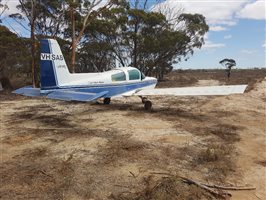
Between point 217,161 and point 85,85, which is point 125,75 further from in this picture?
point 217,161

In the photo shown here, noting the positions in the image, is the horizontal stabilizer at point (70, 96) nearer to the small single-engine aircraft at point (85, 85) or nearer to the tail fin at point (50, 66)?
the small single-engine aircraft at point (85, 85)

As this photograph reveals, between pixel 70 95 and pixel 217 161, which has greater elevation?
pixel 70 95

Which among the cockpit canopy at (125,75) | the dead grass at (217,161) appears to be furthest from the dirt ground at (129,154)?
the cockpit canopy at (125,75)

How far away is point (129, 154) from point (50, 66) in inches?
279

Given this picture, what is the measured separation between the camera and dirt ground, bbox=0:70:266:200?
6.61 meters

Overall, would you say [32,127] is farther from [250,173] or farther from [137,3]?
[137,3]

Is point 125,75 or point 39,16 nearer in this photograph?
point 125,75

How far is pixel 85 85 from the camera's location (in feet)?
49.9

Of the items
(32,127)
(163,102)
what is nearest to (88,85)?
(32,127)

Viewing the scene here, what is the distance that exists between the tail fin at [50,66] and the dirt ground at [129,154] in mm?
1626

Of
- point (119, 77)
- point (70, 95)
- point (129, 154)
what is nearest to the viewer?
point (129, 154)

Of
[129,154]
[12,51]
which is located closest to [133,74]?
[129,154]

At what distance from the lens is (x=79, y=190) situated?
21.5ft

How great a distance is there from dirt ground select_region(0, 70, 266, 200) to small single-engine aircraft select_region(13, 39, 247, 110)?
43.2 inches
